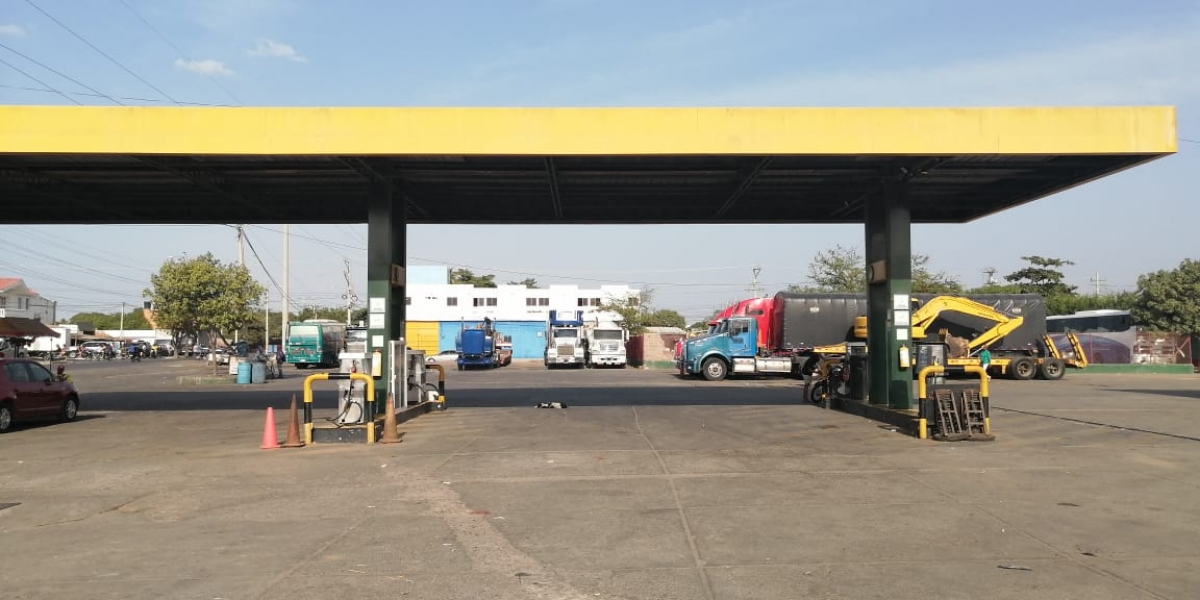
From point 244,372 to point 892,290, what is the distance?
29.5 m

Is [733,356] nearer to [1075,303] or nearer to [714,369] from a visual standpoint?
[714,369]

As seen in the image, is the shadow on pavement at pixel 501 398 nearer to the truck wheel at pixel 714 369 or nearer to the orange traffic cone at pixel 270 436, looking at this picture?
the truck wheel at pixel 714 369

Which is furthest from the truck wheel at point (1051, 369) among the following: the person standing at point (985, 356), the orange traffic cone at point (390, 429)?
the orange traffic cone at point (390, 429)

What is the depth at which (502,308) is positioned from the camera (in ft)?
340

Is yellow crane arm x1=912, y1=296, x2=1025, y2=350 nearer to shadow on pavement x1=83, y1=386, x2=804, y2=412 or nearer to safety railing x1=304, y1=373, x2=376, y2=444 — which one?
shadow on pavement x1=83, y1=386, x2=804, y2=412

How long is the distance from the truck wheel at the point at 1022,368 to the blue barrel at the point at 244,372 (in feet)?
108

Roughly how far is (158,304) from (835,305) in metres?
→ 32.6

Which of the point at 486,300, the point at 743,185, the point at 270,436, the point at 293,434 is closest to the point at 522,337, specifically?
the point at 486,300

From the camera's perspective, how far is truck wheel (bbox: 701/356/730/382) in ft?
123

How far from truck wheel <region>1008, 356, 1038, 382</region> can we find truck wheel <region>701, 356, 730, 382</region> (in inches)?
469

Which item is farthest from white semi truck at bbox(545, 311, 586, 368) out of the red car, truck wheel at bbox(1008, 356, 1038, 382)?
the red car

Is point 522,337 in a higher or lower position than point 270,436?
higher

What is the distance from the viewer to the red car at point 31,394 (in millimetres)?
18250

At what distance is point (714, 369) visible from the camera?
→ 37719 mm
